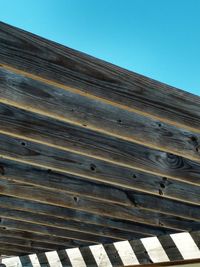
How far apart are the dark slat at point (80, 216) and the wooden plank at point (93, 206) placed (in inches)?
14.9

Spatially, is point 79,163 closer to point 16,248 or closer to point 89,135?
point 89,135

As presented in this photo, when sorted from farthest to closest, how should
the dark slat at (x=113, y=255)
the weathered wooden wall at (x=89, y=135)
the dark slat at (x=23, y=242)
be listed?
the dark slat at (x=113, y=255) → the dark slat at (x=23, y=242) → the weathered wooden wall at (x=89, y=135)

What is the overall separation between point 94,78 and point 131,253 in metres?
5.20

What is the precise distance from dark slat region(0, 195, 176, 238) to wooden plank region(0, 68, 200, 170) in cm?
232

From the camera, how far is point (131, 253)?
7320 millimetres

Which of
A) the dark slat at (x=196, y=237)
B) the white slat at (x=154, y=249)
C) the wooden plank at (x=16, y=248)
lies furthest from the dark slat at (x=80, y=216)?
the wooden plank at (x=16, y=248)

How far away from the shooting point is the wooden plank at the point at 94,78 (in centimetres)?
258

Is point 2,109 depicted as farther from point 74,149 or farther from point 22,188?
point 22,188

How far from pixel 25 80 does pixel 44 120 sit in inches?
19.3

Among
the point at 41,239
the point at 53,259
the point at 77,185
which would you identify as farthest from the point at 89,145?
the point at 53,259

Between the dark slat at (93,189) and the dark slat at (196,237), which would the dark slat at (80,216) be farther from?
the dark slat at (93,189)

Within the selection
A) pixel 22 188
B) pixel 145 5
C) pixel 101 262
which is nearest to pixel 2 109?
pixel 22 188

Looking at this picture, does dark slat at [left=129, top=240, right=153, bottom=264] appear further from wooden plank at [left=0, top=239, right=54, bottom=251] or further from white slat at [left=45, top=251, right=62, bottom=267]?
white slat at [left=45, top=251, right=62, bottom=267]

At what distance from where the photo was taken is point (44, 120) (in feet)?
10.7
